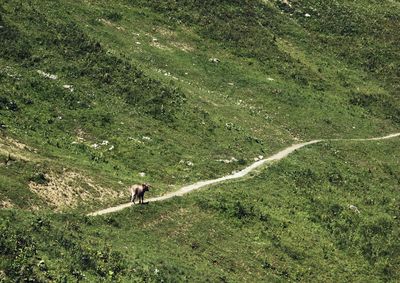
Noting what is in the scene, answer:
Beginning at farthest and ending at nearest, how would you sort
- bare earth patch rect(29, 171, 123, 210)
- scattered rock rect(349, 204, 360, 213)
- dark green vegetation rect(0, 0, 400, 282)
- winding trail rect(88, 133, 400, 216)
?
1. scattered rock rect(349, 204, 360, 213)
2. winding trail rect(88, 133, 400, 216)
3. bare earth patch rect(29, 171, 123, 210)
4. dark green vegetation rect(0, 0, 400, 282)

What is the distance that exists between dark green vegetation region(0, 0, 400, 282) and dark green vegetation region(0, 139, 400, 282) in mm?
122

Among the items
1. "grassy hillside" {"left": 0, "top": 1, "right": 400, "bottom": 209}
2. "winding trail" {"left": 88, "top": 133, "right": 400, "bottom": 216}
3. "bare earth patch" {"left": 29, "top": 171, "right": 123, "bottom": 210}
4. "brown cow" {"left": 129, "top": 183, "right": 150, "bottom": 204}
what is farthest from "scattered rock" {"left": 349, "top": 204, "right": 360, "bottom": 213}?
"bare earth patch" {"left": 29, "top": 171, "right": 123, "bottom": 210}

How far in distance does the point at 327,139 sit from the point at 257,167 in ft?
53.3

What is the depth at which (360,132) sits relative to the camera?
64938mm

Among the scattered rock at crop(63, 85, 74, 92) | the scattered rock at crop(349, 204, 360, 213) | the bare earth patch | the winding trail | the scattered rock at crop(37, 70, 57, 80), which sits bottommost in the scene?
the scattered rock at crop(349, 204, 360, 213)

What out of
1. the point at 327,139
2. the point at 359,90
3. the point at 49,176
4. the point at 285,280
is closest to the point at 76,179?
the point at 49,176

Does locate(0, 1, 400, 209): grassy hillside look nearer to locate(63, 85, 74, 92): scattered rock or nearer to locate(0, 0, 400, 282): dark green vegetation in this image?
locate(0, 0, 400, 282): dark green vegetation

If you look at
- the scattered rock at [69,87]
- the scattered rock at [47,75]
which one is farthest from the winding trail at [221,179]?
the scattered rock at [47,75]

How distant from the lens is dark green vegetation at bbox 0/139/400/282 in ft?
80.2

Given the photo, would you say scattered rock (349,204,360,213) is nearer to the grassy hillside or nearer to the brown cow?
the grassy hillside

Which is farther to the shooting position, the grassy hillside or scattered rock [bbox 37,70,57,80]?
scattered rock [bbox 37,70,57,80]

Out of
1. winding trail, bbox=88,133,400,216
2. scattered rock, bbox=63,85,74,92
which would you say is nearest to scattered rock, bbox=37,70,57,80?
scattered rock, bbox=63,85,74,92

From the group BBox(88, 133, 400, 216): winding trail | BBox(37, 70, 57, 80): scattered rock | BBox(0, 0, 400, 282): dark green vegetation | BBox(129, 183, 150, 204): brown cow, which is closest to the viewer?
BBox(0, 0, 400, 282): dark green vegetation

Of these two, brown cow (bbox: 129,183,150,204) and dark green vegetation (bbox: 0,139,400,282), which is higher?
brown cow (bbox: 129,183,150,204)
